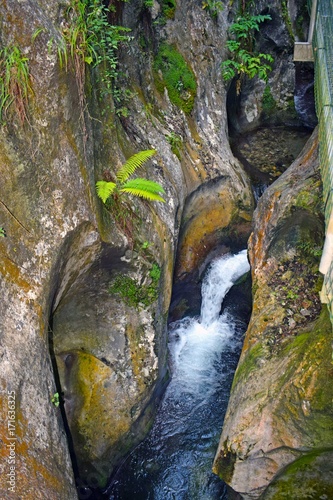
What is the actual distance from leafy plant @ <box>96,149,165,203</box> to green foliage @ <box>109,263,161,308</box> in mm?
1397

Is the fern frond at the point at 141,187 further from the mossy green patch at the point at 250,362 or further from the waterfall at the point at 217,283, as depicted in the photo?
the waterfall at the point at 217,283

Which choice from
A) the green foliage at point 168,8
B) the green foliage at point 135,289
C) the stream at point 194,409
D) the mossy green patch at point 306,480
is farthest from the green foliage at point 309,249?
the green foliage at point 168,8

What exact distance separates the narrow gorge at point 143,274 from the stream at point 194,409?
4cm

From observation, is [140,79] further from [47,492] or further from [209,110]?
[47,492]

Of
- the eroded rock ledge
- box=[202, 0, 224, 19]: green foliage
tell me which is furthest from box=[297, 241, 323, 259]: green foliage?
box=[202, 0, 224, 19]: green foliage

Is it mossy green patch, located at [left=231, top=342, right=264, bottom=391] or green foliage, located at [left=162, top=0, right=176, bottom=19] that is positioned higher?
green foliage, located at [left=162, top=0, right=176, bottom=19]

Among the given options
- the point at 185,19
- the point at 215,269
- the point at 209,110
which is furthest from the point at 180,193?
the point at 185,19

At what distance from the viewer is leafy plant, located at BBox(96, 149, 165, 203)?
6668 millimetres

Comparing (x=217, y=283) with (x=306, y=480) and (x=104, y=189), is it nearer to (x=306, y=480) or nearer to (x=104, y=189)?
(x=104, y=189)

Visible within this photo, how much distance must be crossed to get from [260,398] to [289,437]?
0.68 metres

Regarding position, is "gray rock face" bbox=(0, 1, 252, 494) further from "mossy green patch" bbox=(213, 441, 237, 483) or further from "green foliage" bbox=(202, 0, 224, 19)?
"mossy green patch" bbox=(213, 441, 237, 483)

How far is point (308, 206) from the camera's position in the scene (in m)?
7.81

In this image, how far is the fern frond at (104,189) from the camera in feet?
21.6

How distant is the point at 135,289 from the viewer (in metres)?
7.76
